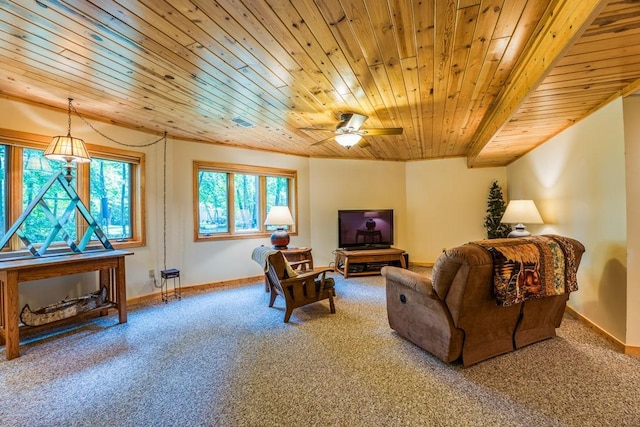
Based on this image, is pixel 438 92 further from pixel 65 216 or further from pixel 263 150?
pixel 65 216

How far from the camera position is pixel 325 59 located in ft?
7.34

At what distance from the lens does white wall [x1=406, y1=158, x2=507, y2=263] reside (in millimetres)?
5875

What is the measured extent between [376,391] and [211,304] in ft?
8.66

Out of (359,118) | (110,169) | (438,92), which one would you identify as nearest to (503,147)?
(438,92)

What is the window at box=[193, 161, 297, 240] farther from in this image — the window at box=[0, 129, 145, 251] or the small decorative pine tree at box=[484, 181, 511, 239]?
the small decorative pine tree at box=[484, 181, 511, 239]

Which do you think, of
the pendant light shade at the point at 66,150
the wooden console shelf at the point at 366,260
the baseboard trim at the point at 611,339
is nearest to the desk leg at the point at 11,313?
the pendant light shade at the point at 66,150

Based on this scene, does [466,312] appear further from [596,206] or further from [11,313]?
[11,313]

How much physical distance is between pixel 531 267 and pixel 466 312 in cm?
63

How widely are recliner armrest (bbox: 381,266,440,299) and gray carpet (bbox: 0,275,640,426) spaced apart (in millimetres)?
572

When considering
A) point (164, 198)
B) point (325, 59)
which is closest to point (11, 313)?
point (164, 198)

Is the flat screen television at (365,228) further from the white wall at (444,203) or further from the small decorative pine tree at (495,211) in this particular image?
the small decorative pine tree at (495,211)

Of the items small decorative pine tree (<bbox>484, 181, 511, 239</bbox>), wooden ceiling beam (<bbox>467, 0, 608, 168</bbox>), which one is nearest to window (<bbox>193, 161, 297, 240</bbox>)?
wooden ceiling beam (<bbox>467, 0, 608, 168</bbox>)

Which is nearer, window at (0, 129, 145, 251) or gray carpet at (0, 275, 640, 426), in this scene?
gray carpet at (0, 275, 640, 426)

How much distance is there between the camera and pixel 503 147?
4180 mm
